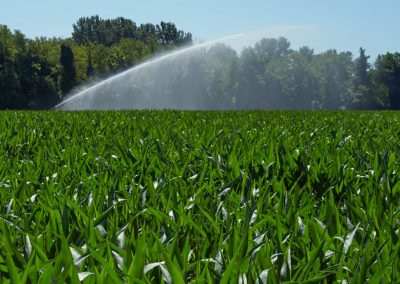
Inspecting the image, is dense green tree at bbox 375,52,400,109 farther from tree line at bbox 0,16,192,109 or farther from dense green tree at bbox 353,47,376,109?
tree line at bbox 0,16,192,109

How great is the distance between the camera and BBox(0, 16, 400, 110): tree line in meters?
77.3

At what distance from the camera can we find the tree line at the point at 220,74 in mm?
77312

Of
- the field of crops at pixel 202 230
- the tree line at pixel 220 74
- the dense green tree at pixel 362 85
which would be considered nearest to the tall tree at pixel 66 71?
the tree line at pixel 220 74

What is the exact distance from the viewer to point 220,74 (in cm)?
10475

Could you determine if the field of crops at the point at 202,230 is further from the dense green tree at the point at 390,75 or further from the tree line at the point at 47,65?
the dense green tree at the point at 390,75

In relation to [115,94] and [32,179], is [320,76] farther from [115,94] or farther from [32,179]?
[32,179]

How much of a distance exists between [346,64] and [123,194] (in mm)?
124005

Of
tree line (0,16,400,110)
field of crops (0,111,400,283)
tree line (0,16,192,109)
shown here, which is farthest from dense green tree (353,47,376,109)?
field of crops (0,111,400,283)

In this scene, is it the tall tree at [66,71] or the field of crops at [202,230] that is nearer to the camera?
the field of crops at [202,230]

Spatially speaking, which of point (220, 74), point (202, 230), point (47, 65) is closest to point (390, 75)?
point (220, 74)

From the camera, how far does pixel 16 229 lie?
229cm

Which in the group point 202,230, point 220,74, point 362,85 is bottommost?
point 362,85

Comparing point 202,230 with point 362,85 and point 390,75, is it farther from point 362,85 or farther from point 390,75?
point 390,75

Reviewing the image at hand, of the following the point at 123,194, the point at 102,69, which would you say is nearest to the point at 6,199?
the point at 123,194
